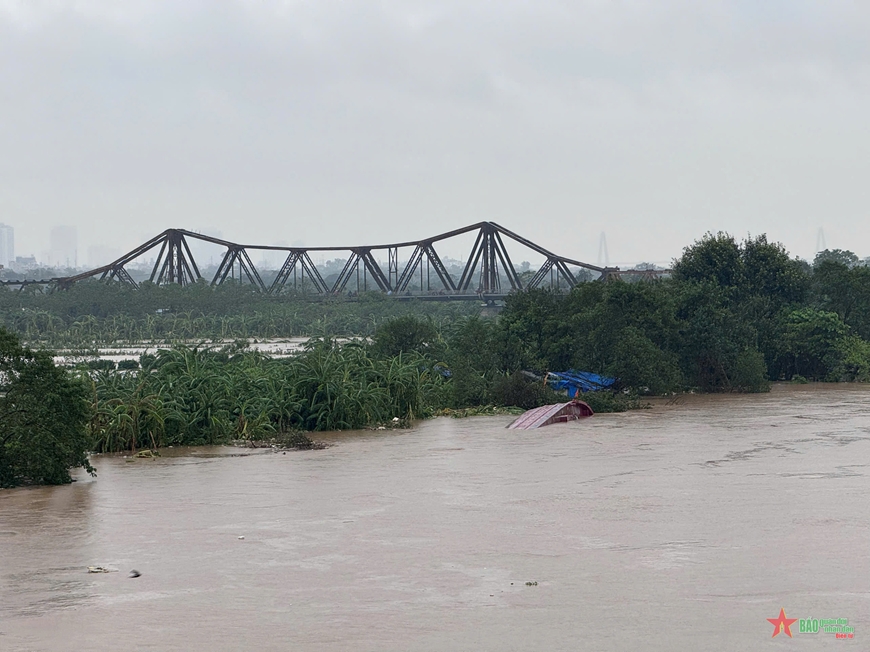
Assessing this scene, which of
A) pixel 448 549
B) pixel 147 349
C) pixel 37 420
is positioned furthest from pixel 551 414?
pixel 147 349

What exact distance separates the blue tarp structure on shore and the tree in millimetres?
13301

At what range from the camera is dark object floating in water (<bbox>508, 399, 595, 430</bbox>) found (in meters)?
22.3

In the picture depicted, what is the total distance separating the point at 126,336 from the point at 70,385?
1825 inches

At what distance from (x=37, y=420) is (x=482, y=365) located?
13711mm

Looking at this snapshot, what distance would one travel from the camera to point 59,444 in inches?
602

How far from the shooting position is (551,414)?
22906 mm

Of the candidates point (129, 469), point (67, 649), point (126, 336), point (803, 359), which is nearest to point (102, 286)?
point (126, 336)

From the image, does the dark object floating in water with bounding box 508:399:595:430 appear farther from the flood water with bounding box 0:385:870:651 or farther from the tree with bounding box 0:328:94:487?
the tree with bounding box 0:328:94:487

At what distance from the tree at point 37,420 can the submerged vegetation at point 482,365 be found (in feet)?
0.06

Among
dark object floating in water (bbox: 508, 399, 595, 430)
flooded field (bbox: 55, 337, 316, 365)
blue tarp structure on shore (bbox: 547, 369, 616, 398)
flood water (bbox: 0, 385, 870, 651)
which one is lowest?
flood water (bbox: 0, 385, 870, 651)

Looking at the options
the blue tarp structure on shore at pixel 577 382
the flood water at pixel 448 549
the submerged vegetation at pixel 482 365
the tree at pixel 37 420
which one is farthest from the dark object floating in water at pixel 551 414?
the tree at pixel 37 420

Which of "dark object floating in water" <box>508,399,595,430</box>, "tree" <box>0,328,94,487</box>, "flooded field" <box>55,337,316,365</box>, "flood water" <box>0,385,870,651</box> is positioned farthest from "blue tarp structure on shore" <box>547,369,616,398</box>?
"flooded field" <box>55,337,316,365</box>

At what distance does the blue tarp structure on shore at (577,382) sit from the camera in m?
26.7

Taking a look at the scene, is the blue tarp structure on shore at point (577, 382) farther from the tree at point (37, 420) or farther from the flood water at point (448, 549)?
the tree at point (37, 420)
